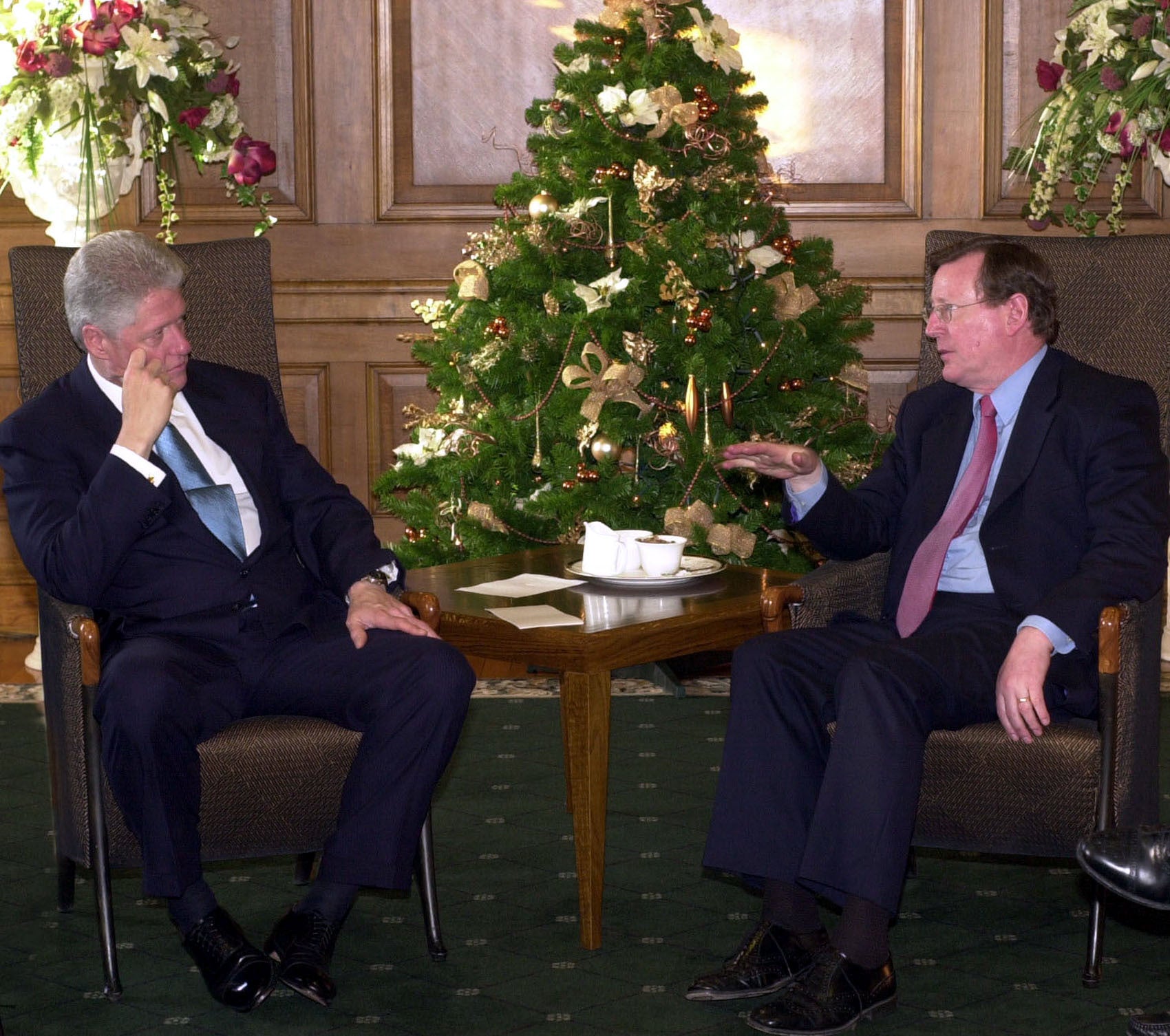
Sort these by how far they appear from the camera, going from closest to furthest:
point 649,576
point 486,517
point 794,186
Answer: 1. point 649,576
2. point 486,517
3. point 794,186

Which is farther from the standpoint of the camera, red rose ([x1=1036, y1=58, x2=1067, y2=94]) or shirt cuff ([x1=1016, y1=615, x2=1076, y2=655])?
red rose ([x1=1036, y1=58, x2=1067, y2=94])

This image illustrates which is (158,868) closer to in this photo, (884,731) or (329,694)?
(329,694)

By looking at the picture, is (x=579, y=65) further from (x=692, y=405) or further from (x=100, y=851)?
(x=100, y=851)

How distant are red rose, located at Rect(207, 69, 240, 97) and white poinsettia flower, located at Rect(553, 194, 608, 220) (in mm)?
1055

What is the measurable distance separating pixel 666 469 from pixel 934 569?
1.62 metres

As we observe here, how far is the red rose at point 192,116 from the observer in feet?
14.9

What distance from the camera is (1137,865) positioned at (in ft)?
7.39

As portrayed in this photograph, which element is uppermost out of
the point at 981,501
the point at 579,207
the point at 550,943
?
the point at 579,207

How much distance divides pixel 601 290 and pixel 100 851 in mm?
2228

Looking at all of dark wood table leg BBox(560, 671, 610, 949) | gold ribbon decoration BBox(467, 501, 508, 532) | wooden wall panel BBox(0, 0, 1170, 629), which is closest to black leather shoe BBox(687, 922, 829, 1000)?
dark wood table leg BBox(560, 671, 610, 949)

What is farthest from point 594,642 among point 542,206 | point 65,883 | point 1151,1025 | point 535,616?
point 542,206

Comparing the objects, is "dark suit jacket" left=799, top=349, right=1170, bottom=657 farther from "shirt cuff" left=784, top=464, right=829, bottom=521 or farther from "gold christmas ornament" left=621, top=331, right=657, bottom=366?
"gold christmas ornament" left=621, top=331, right=657, bottom=366

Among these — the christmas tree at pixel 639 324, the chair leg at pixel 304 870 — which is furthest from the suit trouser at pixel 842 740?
the christmas tree at pixel 639 324

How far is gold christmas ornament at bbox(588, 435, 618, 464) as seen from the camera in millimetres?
4207
